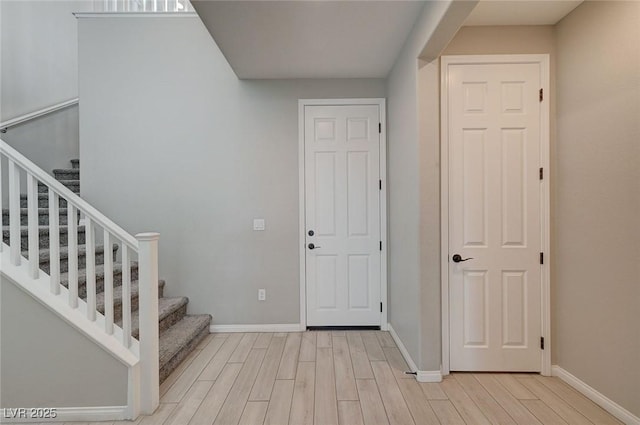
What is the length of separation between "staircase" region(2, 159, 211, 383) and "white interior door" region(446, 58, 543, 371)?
2.23 meters

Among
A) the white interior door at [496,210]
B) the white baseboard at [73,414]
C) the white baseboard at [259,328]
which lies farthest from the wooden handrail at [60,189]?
the white interior door at [496,210]

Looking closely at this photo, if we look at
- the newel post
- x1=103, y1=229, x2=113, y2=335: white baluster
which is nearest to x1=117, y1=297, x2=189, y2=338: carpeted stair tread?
x1=103, y1=229, x2=113, y2=335: white baluster

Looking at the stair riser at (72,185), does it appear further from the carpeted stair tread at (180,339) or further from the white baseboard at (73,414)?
the white baseboard at (73,414)

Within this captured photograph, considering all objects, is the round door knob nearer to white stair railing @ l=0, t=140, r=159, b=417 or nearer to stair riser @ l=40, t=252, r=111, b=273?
white stair railing @ l=0, t=140, r=159, b=417

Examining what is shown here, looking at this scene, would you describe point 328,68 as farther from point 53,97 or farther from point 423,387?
point 53,97

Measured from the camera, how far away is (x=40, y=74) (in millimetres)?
3793

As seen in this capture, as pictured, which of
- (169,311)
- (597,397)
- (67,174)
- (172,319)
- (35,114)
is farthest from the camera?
(67,174)

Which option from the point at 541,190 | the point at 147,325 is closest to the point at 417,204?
the point at 541,190

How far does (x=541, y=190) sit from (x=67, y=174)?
485 cm

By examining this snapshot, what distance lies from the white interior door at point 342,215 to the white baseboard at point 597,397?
1554 millimetres

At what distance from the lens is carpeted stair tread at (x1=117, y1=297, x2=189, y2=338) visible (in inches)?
111

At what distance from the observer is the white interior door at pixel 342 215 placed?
336 centimetres

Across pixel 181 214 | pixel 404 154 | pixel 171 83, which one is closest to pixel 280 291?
pixel 181 214

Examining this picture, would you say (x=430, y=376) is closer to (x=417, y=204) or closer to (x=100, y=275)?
(x=417, y=204)
